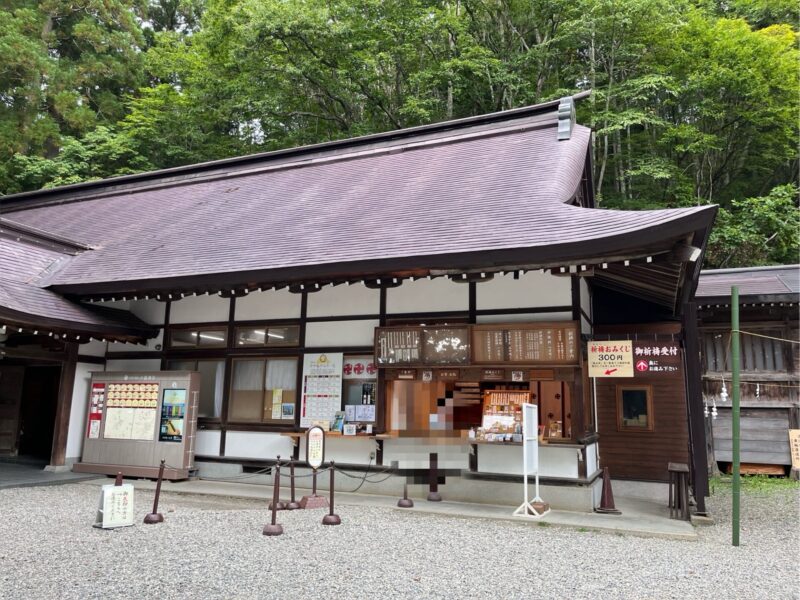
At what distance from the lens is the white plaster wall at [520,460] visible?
6.87 metres

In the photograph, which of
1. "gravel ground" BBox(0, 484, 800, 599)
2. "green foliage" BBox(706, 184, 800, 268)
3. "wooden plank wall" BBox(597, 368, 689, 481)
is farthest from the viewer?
"green foliage" BBox(706, 184, 800, 268)

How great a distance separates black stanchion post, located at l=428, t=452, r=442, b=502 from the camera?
724cm

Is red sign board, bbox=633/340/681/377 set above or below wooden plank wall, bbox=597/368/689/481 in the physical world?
above

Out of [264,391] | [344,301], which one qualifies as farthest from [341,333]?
[264,391]

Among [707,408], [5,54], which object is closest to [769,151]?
[707,408]

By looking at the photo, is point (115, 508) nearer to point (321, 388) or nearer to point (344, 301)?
point (321, 388)

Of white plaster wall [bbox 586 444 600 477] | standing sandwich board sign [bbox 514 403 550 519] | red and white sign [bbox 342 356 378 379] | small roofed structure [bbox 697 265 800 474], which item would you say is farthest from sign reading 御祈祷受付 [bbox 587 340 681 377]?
small roofed structure [bbox 697 265 800 474]

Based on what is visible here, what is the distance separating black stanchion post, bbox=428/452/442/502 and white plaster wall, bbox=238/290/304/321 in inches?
120

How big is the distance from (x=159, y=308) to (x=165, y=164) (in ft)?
45.2

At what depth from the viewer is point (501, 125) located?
1020cm

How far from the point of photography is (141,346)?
31.4ft

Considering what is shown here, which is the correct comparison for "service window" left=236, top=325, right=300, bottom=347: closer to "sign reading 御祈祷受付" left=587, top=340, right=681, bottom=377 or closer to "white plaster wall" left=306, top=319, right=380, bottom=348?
"white plaster wall" left=306, top=319, right=380, bottom=348

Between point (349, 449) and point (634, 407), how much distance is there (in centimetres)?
459

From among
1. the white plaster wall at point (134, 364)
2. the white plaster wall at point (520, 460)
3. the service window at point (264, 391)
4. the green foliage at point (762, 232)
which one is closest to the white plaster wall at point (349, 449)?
the service window at point (264, 391)
